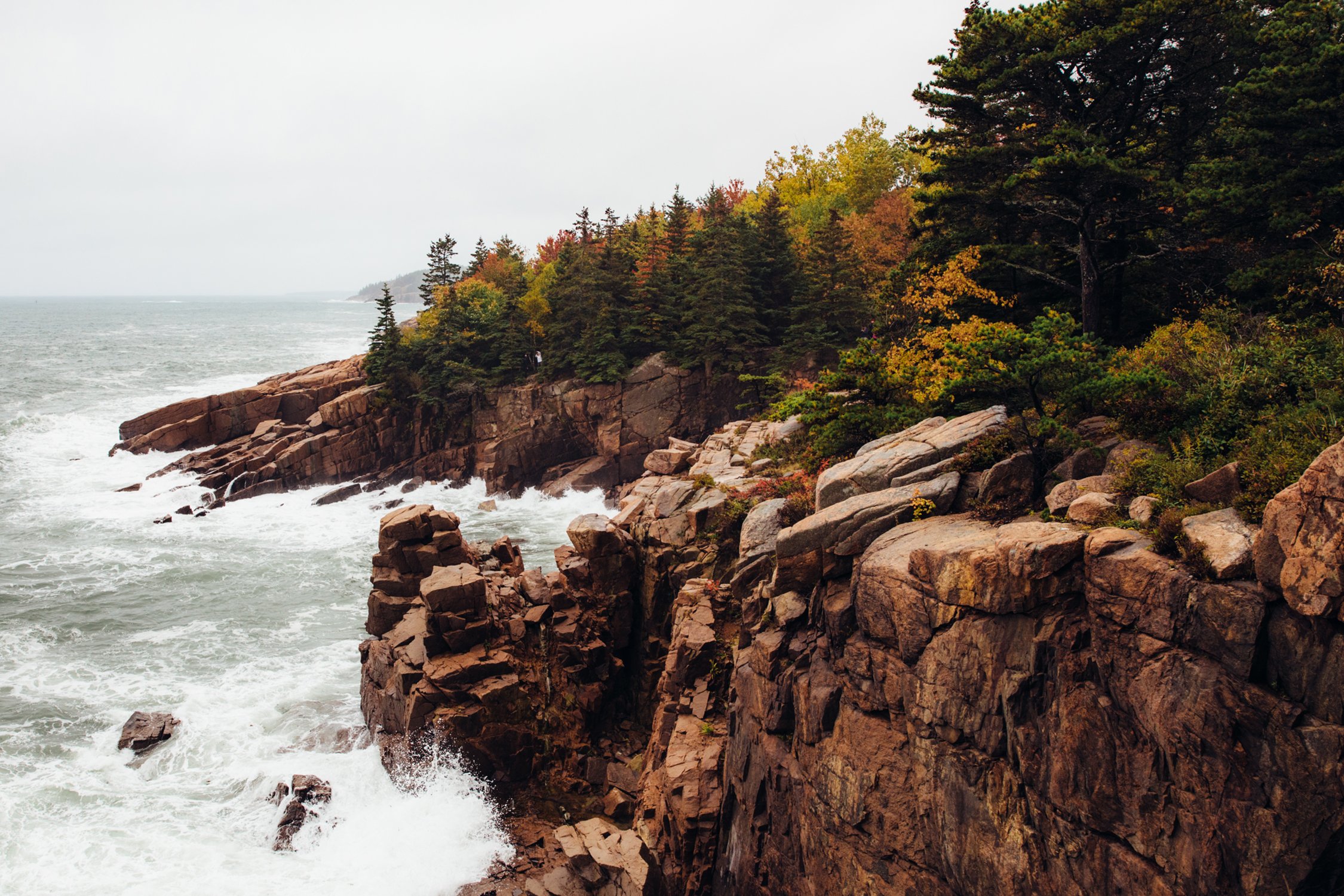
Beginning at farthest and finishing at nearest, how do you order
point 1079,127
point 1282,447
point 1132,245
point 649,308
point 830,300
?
point 649,308 → point 830,300 → point 1132,245 → point 1079,127 → point 1282,447

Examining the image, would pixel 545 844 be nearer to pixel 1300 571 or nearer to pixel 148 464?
pixel 1300 571

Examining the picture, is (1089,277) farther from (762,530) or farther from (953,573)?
(953,573)

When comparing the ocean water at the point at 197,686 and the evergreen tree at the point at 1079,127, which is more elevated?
the evergreen tree at the point at 1079,127

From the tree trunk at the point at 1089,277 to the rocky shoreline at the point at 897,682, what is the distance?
6.18 meters

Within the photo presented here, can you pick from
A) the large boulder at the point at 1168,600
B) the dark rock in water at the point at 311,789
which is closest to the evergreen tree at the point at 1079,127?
the large boulder at the point at 1168,600

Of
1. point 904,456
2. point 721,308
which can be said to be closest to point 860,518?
point 904,456

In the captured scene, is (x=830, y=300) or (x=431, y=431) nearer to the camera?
(x=830, y=300)

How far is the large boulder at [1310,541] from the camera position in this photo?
831 cm

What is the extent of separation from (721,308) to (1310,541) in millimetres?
35652

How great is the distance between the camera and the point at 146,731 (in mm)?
22203

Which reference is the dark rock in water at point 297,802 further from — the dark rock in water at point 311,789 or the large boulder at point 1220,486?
the large boulder at point 1220,486

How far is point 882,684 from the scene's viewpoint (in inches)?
514

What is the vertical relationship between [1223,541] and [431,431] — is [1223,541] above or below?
above

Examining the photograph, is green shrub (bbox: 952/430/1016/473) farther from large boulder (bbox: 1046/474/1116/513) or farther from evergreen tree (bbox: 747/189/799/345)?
evergreen tree (bbox: 747/189/799/345)
